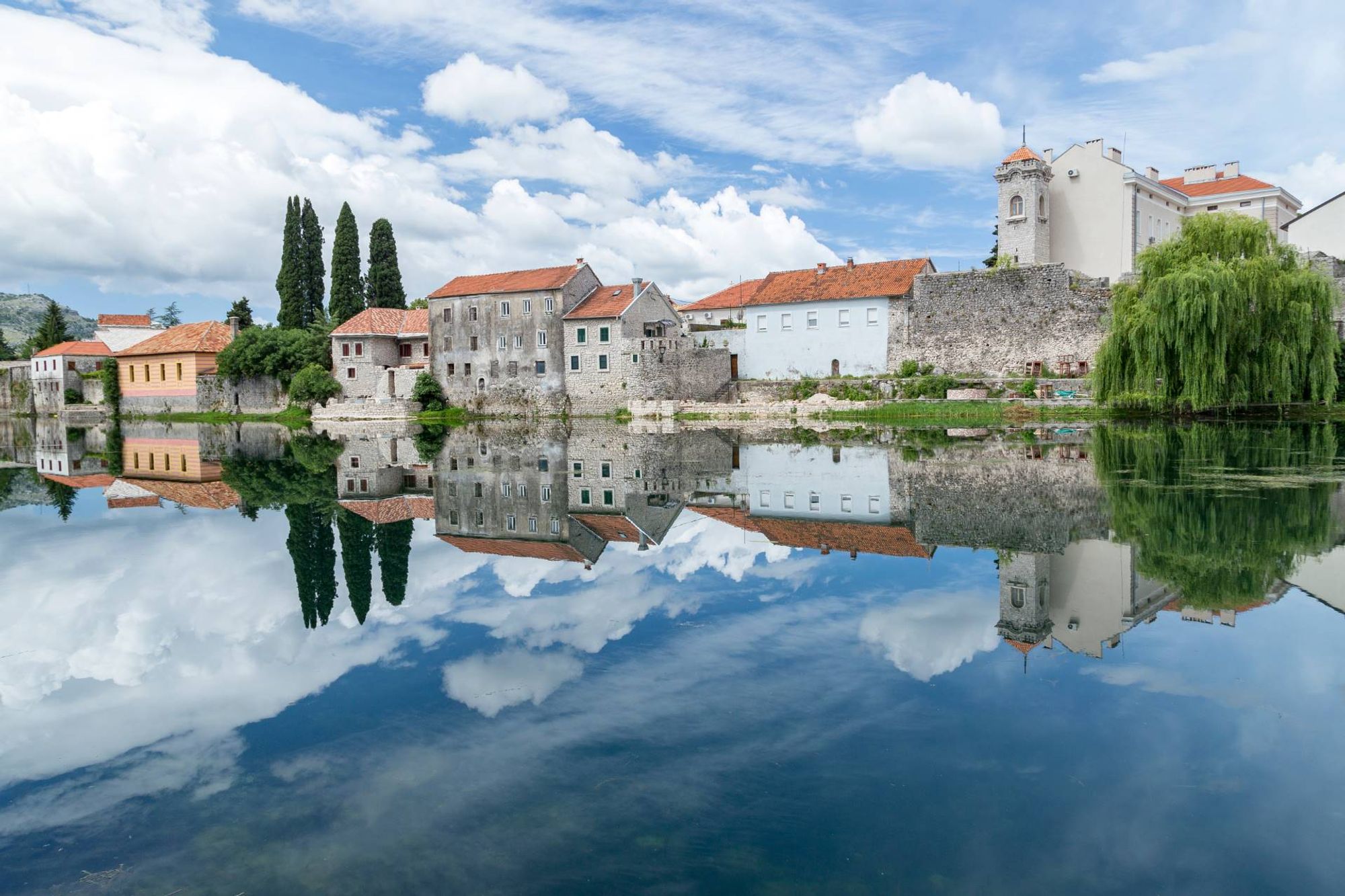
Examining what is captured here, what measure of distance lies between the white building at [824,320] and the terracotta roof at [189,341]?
109 ft

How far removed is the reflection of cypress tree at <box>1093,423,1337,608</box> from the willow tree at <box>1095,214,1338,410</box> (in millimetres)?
6135

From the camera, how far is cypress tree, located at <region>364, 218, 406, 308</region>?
2297 inches

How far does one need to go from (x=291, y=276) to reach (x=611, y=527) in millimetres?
53509

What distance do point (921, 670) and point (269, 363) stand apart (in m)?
52.3

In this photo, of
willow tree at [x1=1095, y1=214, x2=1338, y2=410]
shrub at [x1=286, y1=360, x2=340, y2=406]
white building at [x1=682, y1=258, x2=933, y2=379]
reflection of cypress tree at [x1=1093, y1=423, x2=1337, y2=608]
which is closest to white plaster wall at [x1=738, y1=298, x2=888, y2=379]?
white building at [x1=682, y1=258, x2=933, y2=379]

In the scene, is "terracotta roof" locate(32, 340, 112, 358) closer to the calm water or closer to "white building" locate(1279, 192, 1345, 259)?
the calm water

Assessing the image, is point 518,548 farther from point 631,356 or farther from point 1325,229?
point 1325,229

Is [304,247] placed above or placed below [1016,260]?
above

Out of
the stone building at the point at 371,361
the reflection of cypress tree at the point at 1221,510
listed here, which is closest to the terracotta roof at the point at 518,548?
the reflection of cypress tree at the point at 1221,510

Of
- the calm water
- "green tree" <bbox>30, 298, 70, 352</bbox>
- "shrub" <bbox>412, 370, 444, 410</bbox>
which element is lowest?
the calm water

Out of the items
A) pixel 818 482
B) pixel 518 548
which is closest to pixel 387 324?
pixel 818 482

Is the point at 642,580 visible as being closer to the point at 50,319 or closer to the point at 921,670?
the point at 921,670

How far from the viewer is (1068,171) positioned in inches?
1820

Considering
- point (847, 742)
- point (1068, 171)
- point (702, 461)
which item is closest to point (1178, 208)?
point (1068, 171)
